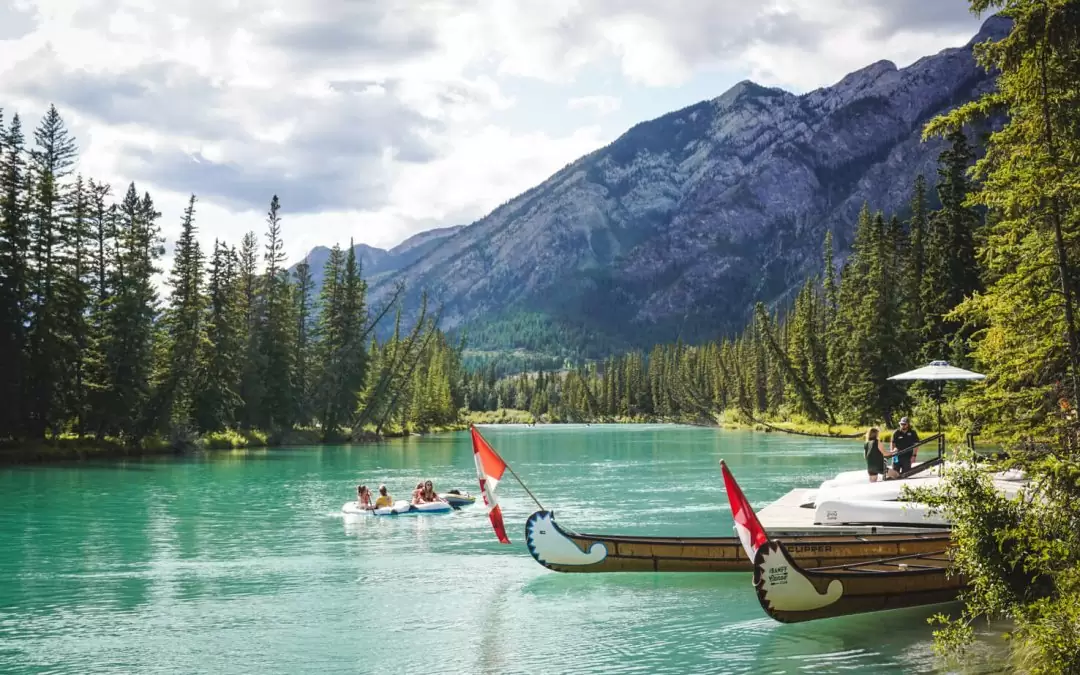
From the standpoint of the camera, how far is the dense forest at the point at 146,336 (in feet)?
206

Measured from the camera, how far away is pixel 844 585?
16.3m

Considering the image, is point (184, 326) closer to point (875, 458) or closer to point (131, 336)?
point (131, 336)

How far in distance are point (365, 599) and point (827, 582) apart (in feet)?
34.3

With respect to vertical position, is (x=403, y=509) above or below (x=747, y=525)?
below

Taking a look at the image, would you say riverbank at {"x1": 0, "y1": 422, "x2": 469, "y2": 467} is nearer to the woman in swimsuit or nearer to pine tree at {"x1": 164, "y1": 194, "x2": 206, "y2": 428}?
pine tree at {"x1": 164, "y1": 194, "x2": 206, "y2": 428}

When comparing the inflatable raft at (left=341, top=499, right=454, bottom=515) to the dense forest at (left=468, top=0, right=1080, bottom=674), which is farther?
the inflatable raft at (left=341, top=499, right=454, bottom=515)

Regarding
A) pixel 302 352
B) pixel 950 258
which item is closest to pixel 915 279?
pixel 950 258

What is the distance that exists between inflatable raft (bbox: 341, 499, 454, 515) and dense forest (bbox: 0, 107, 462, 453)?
3492 cm

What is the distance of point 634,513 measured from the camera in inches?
1406

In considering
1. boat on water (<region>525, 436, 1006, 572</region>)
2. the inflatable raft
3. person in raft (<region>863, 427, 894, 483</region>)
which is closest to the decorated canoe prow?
boat on water (<region>525, 436, 1006, 572</region>)

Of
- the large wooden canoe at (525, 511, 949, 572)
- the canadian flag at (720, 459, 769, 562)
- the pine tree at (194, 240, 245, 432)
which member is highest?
the pine tree at (194, 240, 245, 432)

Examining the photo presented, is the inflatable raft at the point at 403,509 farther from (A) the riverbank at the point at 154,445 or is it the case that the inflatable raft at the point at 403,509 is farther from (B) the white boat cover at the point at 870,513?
(A) the riverbank at the point at 154,445

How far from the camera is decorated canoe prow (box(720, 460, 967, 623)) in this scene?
15.5 metres

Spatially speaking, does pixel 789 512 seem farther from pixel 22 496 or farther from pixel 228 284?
pixel 228 284
